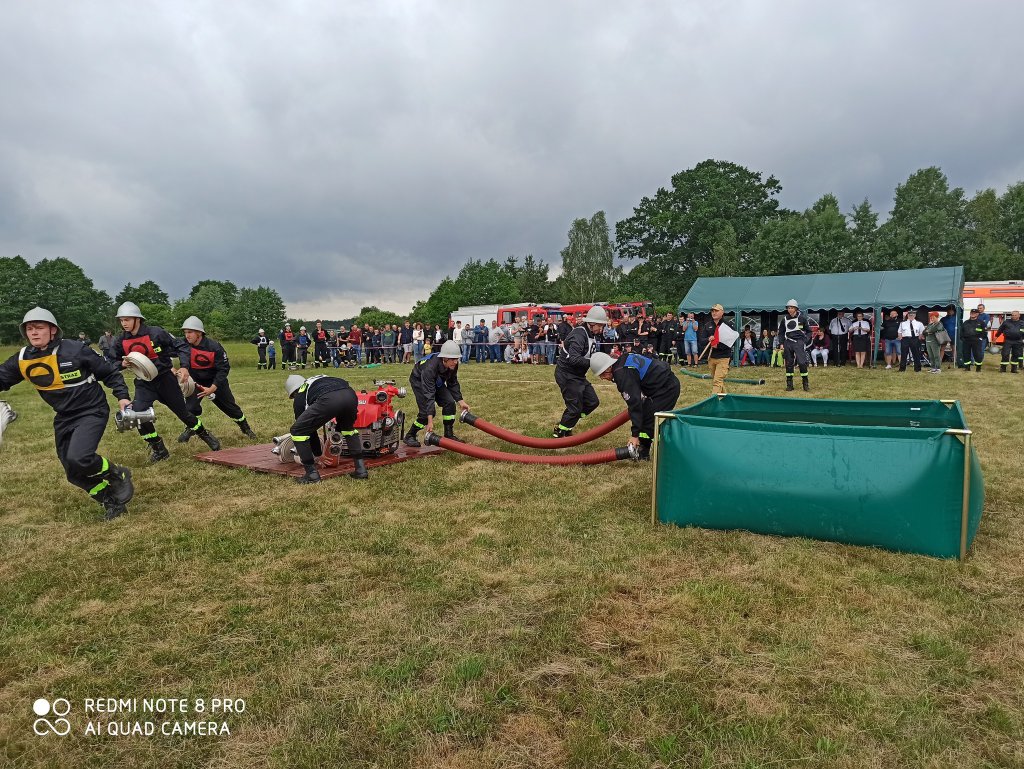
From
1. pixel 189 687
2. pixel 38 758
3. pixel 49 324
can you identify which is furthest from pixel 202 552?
pixel 49 324

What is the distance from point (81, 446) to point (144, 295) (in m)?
99.1

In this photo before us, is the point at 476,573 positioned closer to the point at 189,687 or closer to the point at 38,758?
the point at 189,687

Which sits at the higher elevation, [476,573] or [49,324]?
[49,324]

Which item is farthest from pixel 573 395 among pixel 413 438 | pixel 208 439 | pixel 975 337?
pixel 975 337

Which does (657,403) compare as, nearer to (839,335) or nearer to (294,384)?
(294,384)

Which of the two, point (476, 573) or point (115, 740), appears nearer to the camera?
point (115, 740)

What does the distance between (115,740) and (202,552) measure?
7.15 ft

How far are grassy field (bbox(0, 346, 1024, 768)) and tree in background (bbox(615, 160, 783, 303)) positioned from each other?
157 ft

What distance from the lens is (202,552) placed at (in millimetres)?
4566

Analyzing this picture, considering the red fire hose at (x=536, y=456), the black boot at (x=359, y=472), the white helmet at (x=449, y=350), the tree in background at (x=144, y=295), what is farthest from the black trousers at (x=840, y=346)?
the tree in background at (x=144, y=295)

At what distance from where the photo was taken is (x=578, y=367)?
28.2ft

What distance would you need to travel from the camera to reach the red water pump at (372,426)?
279 inches

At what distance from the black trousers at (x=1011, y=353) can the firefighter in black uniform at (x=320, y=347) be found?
23.2 metres

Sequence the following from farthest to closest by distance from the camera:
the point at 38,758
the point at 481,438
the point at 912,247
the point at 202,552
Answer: the point at 912,247, the point at 481,438, the point at 202,552, the point at 38,758
